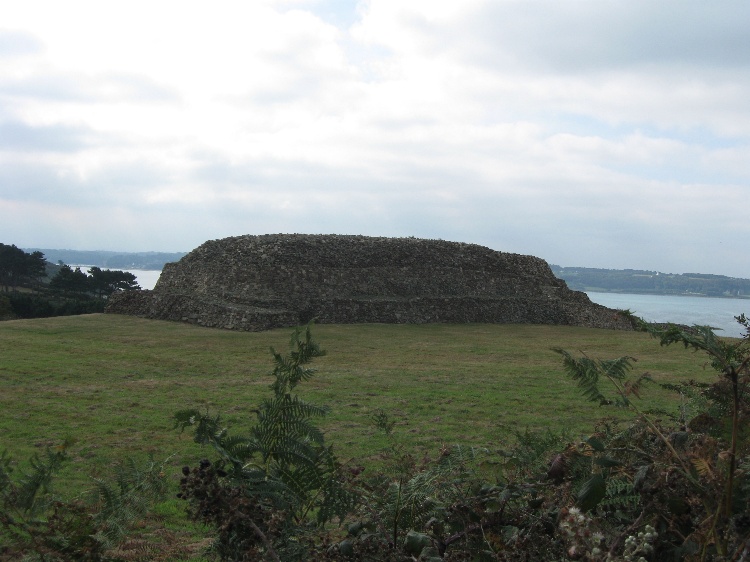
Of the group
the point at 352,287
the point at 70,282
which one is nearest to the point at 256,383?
the point at 352,287

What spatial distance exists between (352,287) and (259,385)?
625 inches

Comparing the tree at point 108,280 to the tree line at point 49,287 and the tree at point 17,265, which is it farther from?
the tree at point 17,265

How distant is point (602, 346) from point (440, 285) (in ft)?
32.7

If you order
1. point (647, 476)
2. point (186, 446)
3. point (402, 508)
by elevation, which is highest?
point (647, 476)

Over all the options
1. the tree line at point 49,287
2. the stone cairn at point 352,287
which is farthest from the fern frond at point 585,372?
the tree line at point 49,287

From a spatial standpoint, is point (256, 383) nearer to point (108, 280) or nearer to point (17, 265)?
point (108, 280)

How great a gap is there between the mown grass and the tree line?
937cm

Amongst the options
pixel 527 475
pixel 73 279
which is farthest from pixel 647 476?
pixel 73 279

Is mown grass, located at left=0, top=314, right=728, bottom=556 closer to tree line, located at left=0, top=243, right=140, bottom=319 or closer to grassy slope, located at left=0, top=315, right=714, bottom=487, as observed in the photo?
grassy slope, located at left=0, top=315, right=714, bottom=487

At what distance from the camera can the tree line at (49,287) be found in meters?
31.6

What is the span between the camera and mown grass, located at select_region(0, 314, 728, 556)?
8188 millimetres

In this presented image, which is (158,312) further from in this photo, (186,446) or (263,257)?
(186,446)

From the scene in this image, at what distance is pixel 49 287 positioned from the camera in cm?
4431

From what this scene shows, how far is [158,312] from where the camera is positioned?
26109 millimetres
